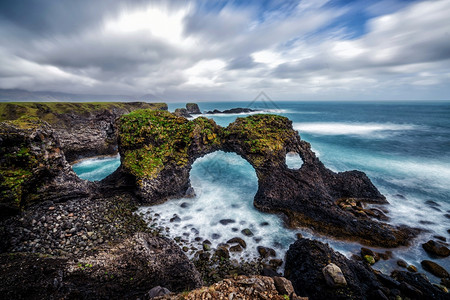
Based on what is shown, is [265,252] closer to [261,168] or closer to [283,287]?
[283,287]

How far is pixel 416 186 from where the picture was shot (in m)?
21.0

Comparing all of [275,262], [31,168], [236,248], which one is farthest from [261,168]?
[31,168]

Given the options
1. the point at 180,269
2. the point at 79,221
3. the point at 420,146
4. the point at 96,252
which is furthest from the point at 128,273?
the point at 420,146

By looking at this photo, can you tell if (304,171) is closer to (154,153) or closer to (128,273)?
(154,153)

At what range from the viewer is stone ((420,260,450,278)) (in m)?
10.1

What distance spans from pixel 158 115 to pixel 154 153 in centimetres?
354

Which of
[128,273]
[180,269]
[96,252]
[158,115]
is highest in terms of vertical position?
[158,115]

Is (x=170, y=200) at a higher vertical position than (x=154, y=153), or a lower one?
lower

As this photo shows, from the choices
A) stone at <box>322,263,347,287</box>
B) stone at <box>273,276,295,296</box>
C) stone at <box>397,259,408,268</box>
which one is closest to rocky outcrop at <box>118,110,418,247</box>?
stone at <box>397,259,408,268</box>

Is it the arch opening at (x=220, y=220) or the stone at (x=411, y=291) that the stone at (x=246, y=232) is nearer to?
the arch opening at (x=220, y=220)

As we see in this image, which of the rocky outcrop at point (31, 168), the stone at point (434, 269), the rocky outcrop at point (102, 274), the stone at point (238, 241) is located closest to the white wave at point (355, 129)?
the stone at point (434, 269)

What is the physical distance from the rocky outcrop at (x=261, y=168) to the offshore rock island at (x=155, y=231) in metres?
0.09

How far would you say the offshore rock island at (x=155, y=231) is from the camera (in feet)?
22.0

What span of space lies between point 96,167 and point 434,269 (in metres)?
34.6
